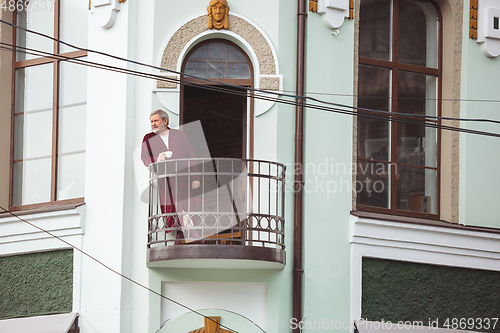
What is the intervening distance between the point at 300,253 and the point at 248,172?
1247mm

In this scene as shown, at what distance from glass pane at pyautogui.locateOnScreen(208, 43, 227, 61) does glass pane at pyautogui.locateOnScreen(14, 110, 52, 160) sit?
2.46 metres

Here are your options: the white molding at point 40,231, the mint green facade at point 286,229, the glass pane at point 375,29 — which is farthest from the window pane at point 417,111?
the white molding at point 40,231

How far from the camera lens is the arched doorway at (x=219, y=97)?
35.6 feet

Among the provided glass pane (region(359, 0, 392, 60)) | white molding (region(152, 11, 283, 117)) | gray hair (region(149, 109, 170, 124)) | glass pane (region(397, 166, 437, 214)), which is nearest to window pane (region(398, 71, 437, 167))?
glass pane (region(397, 166, 437, 214))

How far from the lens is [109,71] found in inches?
423

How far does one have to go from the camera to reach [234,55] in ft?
35.8

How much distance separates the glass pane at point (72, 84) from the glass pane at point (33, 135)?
0.36 meters

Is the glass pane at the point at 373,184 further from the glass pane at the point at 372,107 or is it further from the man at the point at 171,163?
the man at the point at 171,163

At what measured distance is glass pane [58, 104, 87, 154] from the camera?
36.5ft

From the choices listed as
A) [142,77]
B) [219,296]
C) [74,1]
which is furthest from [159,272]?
[74,1]

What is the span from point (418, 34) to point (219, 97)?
13.9 ft

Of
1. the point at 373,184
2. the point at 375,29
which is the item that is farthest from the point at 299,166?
the point at 375,29

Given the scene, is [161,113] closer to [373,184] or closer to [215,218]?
[215,218]

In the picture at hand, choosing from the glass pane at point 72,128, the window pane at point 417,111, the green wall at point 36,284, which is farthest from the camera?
the window pane at point 417,111
